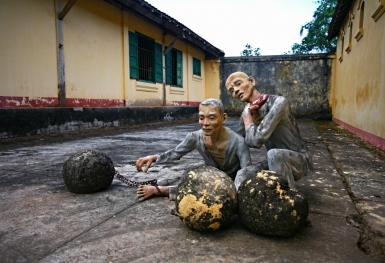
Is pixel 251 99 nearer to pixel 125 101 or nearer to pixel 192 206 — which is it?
pixel 192 206

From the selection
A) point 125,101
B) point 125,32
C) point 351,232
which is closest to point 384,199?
point 351,232

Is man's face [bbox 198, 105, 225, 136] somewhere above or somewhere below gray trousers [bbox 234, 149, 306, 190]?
above

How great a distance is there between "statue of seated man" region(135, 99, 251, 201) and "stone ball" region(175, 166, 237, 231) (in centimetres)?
50

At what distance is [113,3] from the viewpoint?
340 inches

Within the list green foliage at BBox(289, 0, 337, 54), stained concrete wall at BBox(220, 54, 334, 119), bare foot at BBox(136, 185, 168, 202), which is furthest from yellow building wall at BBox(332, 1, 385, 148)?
green foliage at BBox(289, 0, 337, 54)

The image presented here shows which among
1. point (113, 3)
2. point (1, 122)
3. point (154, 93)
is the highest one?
point (113, 3)

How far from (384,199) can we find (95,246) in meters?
2.24

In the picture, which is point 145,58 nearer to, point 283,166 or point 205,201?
point 283,166

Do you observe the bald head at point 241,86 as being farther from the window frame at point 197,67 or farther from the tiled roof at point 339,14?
the window frame at point 197,67

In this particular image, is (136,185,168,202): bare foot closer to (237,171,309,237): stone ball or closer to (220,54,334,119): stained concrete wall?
(237,171,309,237): stone ball

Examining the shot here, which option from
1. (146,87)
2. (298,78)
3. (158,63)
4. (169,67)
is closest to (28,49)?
(146,87)

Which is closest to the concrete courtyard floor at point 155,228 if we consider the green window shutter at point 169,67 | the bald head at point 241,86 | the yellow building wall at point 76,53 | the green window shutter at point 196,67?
the bald head at point 241,86

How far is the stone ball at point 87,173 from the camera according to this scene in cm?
252

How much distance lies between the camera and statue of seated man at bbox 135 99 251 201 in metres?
2.26
